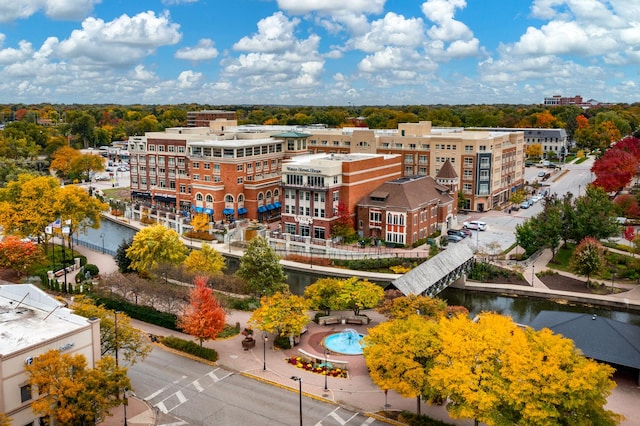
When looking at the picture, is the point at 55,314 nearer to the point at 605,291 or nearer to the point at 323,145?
the point at 605,291

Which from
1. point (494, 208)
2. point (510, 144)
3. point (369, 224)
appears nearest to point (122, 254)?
point (369, 224)

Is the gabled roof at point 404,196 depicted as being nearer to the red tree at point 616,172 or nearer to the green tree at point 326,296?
the green tree at point 326,296

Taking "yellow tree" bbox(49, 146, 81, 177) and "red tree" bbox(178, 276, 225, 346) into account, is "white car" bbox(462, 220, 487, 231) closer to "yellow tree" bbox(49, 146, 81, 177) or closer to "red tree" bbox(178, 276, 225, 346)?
"red tree" bbox(178, 276, 225, 346)

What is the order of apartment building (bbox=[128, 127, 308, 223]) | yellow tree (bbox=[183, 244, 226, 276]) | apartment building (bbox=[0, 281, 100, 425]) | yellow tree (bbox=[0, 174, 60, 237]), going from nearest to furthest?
apartment building (bbox=[0, 281, 100, 425]) < yellow tree (bbox=[183, 244, 226, 276]) < yellow tree (bbox=[0, 174, 60, 237]) < apartment building (bbox=[128, 127, 308, 223])

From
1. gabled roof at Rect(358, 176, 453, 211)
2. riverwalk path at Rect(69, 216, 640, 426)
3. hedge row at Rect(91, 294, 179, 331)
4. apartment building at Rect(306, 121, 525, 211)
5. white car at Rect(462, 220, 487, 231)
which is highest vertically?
apartment building at Rect(306, 121, 525, 211)

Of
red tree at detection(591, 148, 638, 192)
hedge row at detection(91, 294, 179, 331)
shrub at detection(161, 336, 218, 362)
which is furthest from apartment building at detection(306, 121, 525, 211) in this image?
shrub at detection(161, 336, 218, 362)
